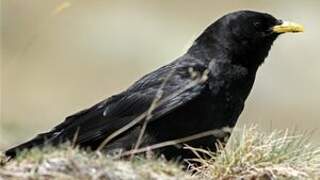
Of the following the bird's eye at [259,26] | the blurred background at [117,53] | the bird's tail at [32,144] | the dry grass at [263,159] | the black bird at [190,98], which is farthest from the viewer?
the blurred background at [117,53]

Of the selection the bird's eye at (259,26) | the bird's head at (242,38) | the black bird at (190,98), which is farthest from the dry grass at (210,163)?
the bird's eye at (259,26)

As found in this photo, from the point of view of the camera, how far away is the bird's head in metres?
10.2

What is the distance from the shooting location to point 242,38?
10359 mm

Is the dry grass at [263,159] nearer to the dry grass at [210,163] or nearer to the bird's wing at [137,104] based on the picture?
the dry grass at [210,163]

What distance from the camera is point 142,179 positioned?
281 inches

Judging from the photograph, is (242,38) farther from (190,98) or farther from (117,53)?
(117,53)

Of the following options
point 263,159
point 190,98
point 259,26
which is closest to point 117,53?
point 259,26

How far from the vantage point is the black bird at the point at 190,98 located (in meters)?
9.54

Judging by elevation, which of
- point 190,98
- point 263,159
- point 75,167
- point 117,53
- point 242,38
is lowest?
point 117,53

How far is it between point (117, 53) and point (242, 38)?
16.1m

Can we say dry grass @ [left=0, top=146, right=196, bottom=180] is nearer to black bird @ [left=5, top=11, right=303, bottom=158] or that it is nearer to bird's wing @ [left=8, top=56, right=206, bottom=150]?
black bird @ [left=5, top=11, right=303, bottom=158]

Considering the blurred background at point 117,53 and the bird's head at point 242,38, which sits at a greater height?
the bird's head at point 242,38

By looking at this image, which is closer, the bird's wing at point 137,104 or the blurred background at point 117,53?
the bird's wing at point 137,104

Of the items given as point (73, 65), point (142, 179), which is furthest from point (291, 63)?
point (142, 179)
